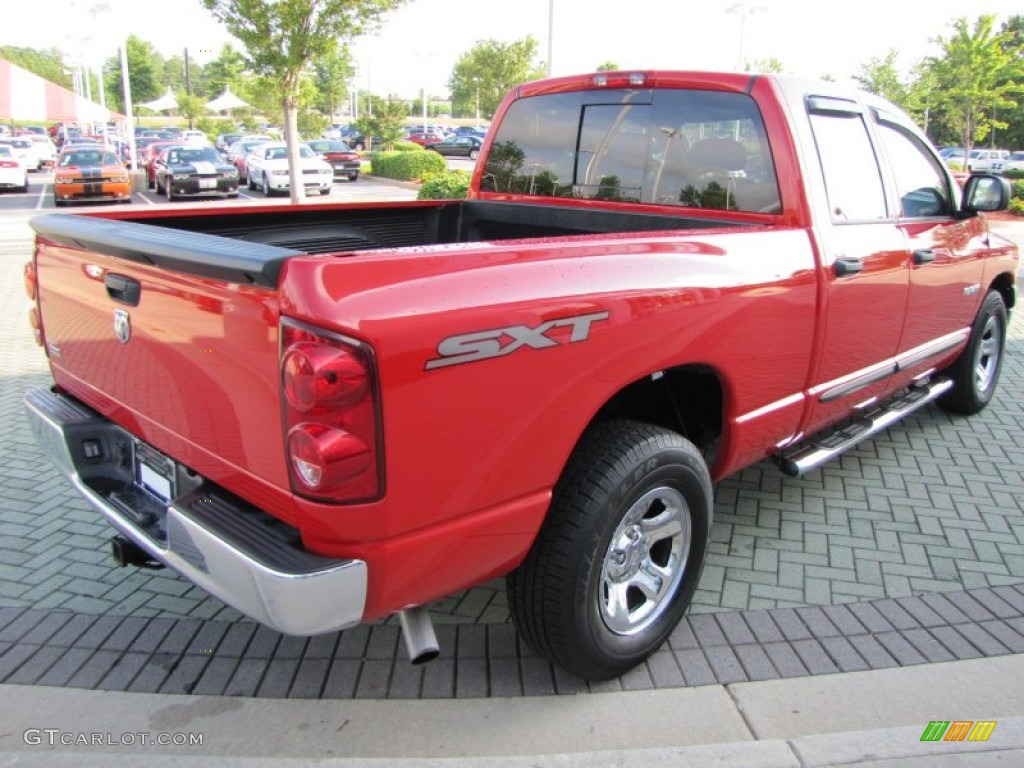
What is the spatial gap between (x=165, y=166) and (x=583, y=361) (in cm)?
2386

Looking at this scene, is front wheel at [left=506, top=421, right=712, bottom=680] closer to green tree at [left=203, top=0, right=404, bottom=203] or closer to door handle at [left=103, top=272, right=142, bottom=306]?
door handle at [left=103, top=272, right=142, bottom=306]

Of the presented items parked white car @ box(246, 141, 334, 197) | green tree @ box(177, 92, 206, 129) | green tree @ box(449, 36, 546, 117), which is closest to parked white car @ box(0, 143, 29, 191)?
parked white car @ box(246, 141, 334, 197)

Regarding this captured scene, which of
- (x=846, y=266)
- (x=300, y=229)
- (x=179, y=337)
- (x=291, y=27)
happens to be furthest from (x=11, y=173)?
(x=846, y=266)

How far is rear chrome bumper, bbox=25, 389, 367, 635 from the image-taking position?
1.96 m

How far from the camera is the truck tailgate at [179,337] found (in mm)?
2014

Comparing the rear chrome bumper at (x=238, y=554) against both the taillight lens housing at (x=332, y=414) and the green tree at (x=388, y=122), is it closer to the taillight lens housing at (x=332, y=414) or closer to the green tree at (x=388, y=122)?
the taillight lens housing at (x=332, y=414)

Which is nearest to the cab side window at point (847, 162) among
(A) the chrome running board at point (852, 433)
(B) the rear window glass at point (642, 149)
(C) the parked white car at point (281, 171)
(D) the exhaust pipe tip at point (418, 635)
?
(B) the rear window glass at point (642, 149)

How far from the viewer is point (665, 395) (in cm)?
315

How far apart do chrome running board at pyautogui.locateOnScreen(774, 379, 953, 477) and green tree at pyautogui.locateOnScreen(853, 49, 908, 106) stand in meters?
32.3

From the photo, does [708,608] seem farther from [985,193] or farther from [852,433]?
[985,193]

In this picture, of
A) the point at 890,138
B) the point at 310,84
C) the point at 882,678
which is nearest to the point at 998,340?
the point at 890,138

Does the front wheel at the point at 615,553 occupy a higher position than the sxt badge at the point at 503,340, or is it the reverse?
the sxt badge at the point at 503,340

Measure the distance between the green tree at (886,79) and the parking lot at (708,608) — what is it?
32.9 m

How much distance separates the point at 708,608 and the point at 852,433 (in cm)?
129
